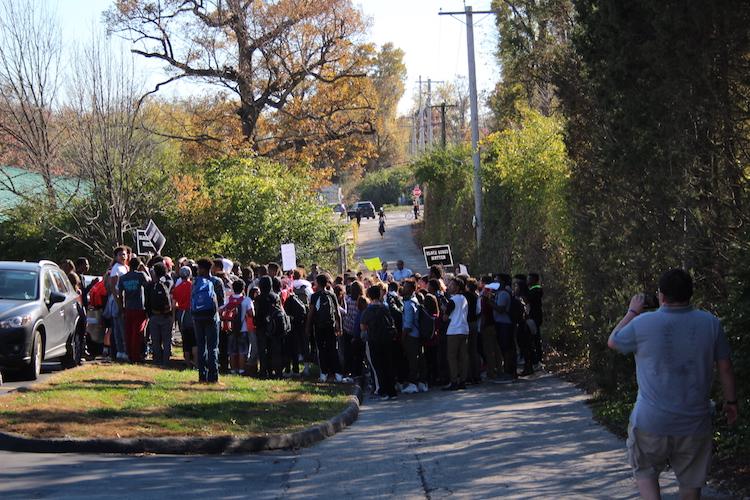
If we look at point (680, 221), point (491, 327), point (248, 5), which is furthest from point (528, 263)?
point (248, 5)

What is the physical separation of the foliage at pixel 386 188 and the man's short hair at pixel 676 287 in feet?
318

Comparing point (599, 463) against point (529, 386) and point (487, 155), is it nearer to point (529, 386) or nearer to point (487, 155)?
point (529, 386)

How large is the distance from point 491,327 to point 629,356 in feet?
19.9

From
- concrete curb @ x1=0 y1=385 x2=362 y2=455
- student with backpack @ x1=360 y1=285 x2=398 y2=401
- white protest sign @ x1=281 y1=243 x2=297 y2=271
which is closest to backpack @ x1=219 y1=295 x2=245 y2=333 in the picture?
student with backpack @ x1=360 y1=285 x2=398 y2=401

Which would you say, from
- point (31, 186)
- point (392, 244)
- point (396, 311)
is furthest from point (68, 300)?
point (392, 244)

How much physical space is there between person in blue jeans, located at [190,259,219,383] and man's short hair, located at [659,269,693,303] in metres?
9.39

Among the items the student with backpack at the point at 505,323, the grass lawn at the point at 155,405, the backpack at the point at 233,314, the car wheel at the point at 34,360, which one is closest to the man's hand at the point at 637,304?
the grass lawn at the point at 155,405

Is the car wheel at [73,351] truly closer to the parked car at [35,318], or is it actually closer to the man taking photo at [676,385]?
the parked car at [35,318]

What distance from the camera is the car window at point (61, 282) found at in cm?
1681

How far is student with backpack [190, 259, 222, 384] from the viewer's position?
14.9 meters

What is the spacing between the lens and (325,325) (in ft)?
58.1

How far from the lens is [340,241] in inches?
1489

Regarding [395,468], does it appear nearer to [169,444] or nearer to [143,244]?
[169,444]

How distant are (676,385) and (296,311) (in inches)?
490
